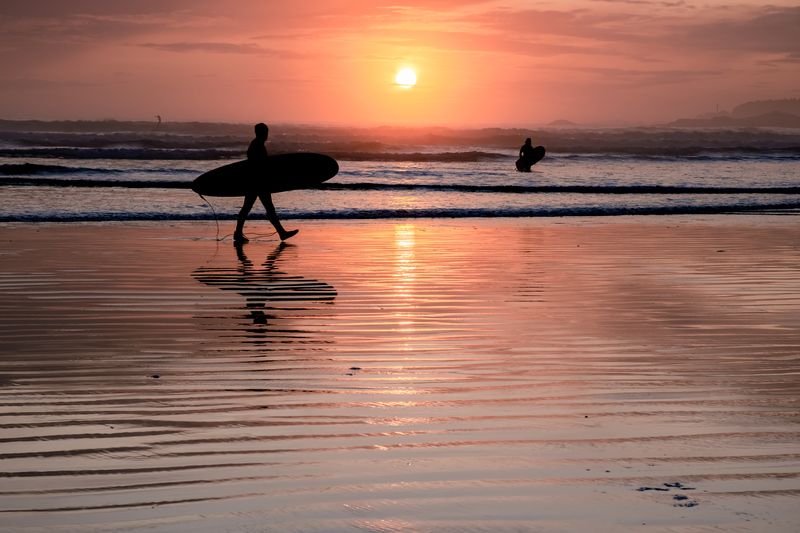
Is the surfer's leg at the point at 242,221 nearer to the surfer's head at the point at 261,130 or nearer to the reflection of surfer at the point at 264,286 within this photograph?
the surfer's head at the point at 261,130

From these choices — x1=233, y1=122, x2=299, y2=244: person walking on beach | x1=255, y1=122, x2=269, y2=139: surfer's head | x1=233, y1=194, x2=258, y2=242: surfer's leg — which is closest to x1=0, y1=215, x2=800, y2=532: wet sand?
x1=233, y1=194, x2=258, y2=242: surfer's leg

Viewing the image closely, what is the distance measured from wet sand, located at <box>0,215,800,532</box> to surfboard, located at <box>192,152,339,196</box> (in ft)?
18.8

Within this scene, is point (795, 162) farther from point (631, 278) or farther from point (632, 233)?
point (631, 278)

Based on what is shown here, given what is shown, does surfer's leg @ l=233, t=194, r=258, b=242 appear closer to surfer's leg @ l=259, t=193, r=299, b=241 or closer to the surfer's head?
surfer's leg @ l=259, t=193, r=299, b=241

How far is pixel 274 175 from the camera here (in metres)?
20.3

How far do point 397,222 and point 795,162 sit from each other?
3725 cm

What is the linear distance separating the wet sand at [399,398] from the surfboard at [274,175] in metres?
5.73

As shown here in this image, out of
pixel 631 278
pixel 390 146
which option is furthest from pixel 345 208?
pixel 390 146

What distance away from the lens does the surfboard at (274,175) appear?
19.4 metres

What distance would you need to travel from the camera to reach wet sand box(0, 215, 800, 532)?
450 cm

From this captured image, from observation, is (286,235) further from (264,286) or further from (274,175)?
(264,286)

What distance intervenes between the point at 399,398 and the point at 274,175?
1433 centimetres

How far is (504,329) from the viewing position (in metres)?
9.18

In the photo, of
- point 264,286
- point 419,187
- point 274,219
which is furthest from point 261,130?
point 419,187
